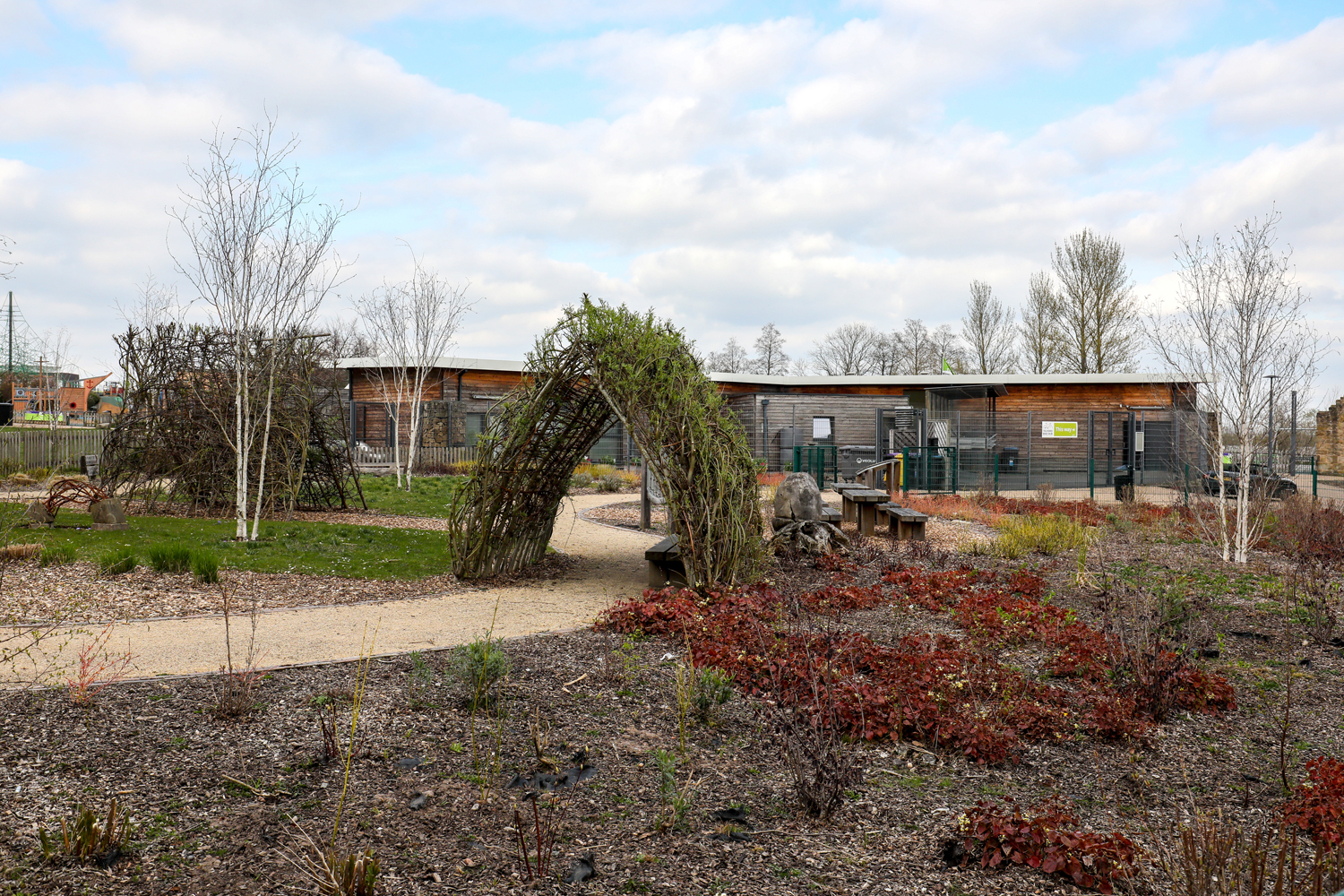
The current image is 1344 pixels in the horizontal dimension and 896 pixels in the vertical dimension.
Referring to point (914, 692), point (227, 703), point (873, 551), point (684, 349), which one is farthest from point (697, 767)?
point (873, 551)

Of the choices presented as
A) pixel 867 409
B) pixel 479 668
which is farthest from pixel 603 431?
pixel 867 409

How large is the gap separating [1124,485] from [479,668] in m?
18.5

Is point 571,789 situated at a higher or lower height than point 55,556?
lower

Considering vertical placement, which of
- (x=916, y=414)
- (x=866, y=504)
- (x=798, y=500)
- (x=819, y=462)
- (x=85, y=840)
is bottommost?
(x=85, y=840)

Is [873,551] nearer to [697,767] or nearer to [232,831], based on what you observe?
[697,767]

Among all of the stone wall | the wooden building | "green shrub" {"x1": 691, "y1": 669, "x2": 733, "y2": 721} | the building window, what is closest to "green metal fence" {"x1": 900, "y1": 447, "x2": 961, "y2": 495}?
the wooden building

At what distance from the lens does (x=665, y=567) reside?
8281mm

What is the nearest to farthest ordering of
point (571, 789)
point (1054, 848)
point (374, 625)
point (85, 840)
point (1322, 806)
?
1. point (85, 840)
2. point (1054, 848)
3. point (1322, 806)
4. point (571, 789)
5. point (374, 625)

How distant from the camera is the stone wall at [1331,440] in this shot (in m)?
37.0

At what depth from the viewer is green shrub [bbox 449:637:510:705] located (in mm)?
4637

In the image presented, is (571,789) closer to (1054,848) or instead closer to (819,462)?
(1054,848)

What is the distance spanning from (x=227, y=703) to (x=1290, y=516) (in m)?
14.4

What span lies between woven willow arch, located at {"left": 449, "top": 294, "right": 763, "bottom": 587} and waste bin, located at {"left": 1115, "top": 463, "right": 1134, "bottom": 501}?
13.6 m

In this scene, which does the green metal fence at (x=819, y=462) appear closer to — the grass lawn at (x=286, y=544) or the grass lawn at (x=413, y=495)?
the grass lawn at (x=413, y=495)
